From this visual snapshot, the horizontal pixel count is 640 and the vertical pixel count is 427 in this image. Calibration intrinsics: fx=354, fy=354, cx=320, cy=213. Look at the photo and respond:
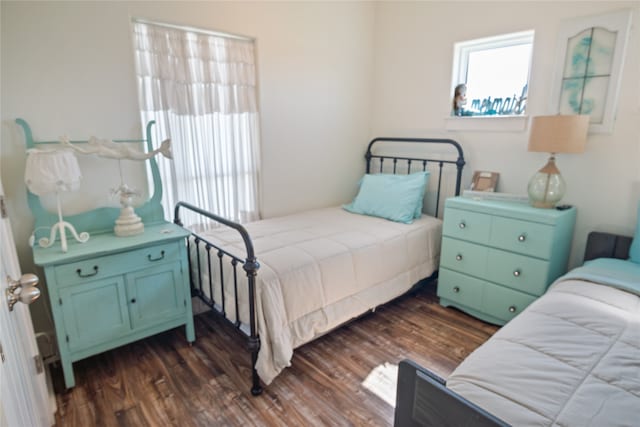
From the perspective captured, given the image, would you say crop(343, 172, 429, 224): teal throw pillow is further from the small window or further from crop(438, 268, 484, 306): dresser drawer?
the small window

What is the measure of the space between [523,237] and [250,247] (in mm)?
1698

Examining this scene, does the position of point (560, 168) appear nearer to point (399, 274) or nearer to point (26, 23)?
point (399, 274)

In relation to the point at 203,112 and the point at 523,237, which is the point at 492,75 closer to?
the point at 523,237

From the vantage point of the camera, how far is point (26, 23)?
6.00 feet

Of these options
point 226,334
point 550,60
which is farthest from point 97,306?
point 550,60

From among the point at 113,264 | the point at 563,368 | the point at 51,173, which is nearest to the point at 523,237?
the point at 563,368

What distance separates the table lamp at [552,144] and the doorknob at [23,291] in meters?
2.53

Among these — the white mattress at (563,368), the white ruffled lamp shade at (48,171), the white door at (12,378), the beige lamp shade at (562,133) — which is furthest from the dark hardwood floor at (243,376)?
the beige lamp shade at (562,133)

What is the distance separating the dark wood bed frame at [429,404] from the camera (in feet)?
2.76

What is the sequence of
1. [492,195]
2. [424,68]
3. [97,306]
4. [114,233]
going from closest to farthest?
[97,306], [114,233], [492,195], [424,68]

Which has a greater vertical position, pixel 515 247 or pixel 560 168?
pixel 560 168

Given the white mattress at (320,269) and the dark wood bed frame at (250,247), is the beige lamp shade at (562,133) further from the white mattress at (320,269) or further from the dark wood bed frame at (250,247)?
the white mattress at (320,269)

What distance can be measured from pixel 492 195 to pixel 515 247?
1.45 feet

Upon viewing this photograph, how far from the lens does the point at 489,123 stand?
2.73m
